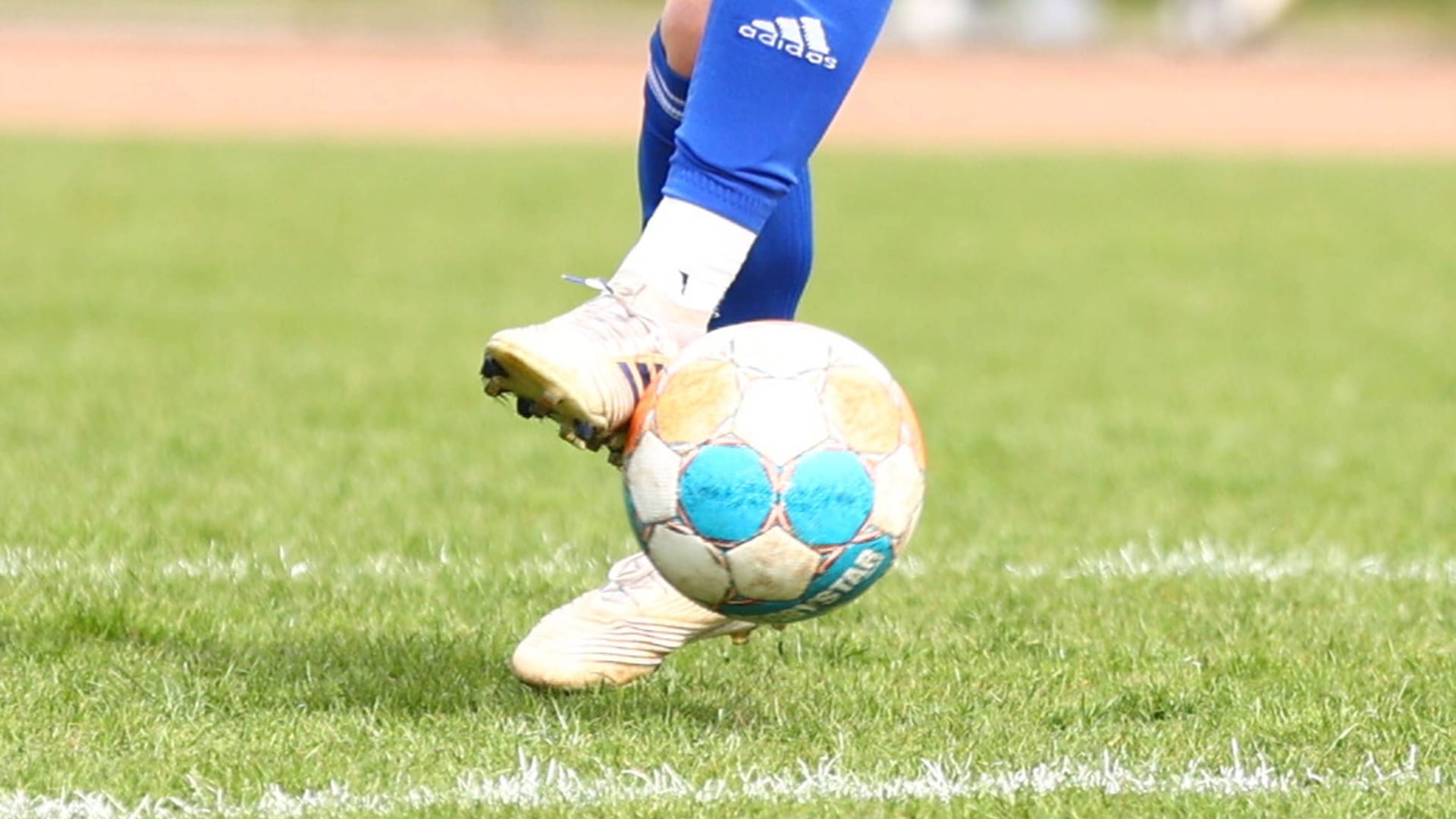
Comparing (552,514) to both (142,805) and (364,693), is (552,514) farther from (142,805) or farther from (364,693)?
(142,805)

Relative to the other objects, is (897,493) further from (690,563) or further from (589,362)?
(589,362)

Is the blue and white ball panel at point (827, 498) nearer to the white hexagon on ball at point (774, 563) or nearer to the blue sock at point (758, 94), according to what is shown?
the white hexagon on ball at point (774, 563)

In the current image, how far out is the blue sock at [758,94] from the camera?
3.32 m

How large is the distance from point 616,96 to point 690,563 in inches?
715

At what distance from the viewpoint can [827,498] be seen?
10.3ft

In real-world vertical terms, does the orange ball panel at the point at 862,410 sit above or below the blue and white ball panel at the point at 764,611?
above

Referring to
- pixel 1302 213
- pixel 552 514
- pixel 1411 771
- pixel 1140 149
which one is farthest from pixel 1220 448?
pixel 1140 149

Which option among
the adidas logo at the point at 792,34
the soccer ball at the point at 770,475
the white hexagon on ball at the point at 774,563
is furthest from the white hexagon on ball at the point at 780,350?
the adidas logo at the point at 792,34

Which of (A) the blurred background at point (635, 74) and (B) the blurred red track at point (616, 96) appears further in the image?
(A) the blurred background at point (635, 74)

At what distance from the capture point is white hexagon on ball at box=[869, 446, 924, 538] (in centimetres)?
318

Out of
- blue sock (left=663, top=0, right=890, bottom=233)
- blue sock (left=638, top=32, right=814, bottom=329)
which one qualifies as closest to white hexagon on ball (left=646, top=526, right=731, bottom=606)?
blue sock (left=663, top=0, right=890, bottom=233)

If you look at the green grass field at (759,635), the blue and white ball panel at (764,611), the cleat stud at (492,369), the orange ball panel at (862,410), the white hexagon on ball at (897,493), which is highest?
the cleat stud at (492,369)

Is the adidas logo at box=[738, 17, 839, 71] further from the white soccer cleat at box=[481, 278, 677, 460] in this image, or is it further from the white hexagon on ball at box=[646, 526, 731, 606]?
the white hexagon on ball at box=[646, 526, 731, 606]

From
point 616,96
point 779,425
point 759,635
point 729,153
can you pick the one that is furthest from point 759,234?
point 616,96
